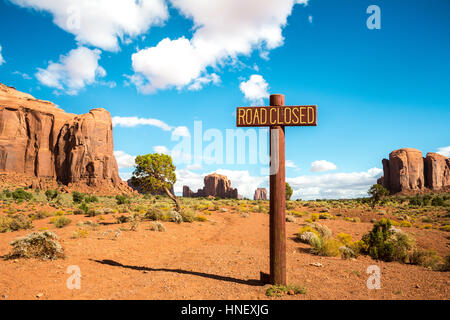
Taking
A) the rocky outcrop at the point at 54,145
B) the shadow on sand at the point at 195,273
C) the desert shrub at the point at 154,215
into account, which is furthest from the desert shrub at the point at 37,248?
the rocky outcrop at the point at 54,145

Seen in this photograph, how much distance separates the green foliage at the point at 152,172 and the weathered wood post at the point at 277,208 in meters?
15.4

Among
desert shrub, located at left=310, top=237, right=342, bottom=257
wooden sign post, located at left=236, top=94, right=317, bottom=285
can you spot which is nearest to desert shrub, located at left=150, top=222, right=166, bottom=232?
desert shrub, located at left=310, top=237, right=342, bottom=257

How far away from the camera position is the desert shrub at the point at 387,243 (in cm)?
973

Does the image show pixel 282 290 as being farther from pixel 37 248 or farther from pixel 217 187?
pixel 217 187

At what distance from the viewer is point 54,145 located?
76312mm

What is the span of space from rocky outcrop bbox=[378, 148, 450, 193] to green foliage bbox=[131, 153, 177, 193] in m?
95.5

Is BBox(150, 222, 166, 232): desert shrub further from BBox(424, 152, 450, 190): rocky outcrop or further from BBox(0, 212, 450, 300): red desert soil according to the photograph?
BBox(424, 152, 450, 190): rocky outcrop

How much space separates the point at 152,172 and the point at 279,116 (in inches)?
635

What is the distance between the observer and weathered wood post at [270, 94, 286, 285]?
604cm

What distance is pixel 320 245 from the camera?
34.5 feet

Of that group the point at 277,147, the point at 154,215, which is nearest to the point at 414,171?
the point at 154,215
